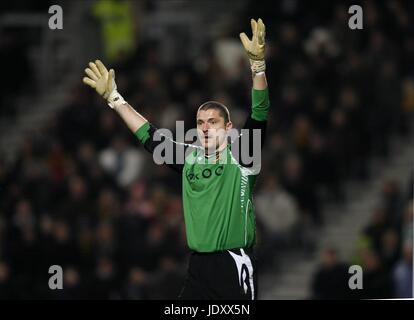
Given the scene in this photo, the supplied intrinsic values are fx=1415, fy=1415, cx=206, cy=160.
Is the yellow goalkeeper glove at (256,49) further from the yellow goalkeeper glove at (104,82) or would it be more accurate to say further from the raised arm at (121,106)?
the yellow goalkeeper glove at (104,82)

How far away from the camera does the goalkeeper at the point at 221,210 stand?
31.8 ft

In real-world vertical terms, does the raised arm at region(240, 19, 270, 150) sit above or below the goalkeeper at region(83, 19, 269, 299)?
above

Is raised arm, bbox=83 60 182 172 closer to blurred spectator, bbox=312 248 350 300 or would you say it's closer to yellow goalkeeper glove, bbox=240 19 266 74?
yellow goalkeeper glove, bbox=240 19 266 74

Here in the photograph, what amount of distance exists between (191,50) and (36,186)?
14.6ft

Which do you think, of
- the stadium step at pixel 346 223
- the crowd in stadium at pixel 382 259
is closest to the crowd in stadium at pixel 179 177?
the crowd in stadium at pixel 382 259

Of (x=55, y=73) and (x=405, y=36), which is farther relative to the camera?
(x=55, y=73)

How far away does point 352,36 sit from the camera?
2016 centimetres

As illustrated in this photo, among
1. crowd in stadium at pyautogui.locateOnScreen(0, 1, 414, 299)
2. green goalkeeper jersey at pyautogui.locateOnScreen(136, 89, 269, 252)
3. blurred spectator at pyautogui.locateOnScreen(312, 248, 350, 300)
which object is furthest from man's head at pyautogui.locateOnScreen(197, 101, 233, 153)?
blurred spectator at pyautogui.locateOnScreen(312, 248, 350, 300)

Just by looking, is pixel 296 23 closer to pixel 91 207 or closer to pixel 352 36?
pixel 352 36

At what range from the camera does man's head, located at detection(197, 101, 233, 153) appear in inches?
383

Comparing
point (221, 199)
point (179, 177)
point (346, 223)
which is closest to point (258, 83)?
point (221, 199)
